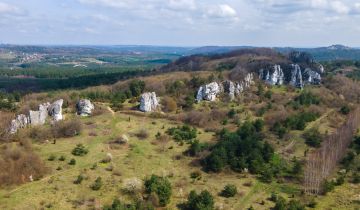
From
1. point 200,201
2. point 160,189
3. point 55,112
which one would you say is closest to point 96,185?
point 160,189

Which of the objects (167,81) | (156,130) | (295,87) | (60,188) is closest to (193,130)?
(156,130)

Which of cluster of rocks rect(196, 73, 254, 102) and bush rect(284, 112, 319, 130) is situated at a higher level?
cluster of rocks rect(196, 73, 254, 102)

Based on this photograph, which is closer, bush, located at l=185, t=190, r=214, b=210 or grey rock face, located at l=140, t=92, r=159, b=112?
bush, located at l=185, t=190, r=214, b=210

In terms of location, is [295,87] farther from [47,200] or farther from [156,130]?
[47,200]

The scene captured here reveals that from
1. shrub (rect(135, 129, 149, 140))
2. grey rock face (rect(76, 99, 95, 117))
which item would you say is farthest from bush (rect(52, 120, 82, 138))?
grey rock face (rect(76, 99, 95, 117))

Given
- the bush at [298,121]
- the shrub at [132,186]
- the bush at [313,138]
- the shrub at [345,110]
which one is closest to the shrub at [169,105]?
the bush at [298,121]

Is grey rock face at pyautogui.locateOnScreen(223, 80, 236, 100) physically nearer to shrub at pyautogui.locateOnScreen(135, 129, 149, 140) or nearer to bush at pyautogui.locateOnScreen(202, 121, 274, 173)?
bush at pyautogui.locateOnScreen(202, 121, 274, 173)

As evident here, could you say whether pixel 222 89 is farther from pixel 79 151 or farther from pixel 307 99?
pixel 79 151
